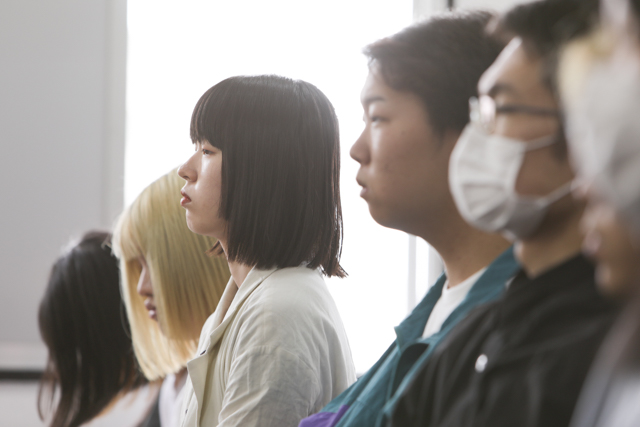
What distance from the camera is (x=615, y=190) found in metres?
0.47

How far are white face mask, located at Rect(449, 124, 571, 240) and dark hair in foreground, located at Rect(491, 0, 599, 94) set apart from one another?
83 mm

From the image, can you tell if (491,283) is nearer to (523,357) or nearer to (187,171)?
(523,357)

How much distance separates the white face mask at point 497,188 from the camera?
0.71 m

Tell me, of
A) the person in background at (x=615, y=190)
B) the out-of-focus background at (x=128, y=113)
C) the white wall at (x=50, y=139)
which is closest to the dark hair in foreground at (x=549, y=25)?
the person in background at (x=615, y=190)

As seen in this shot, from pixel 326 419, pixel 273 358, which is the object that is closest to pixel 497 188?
pixel 326 419

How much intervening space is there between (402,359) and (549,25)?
1.66 feet

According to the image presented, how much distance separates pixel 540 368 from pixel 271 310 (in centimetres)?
71

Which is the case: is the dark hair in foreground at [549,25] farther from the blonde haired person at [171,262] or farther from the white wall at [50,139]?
the white wall at [50,139]

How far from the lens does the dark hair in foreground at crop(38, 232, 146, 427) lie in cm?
218

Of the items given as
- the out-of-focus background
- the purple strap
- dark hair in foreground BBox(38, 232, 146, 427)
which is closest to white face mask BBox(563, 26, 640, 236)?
the purple strap

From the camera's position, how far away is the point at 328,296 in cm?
139

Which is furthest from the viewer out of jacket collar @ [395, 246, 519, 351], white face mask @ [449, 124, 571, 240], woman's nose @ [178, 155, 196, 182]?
woman's nose @ [178, 155, 196, 182]

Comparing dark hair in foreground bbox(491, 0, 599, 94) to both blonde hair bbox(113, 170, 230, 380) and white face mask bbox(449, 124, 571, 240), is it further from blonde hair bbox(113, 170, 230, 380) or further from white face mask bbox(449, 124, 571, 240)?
blonde hair bbox(113, 170, 230, 380)

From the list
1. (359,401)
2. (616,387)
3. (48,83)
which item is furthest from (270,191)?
(48,83)
